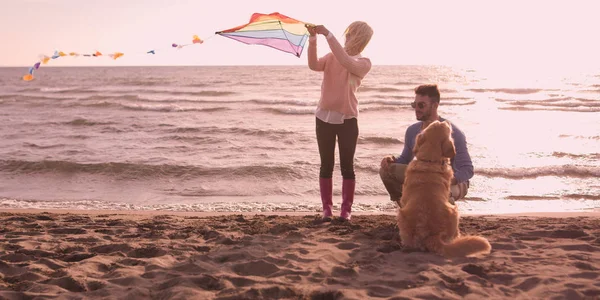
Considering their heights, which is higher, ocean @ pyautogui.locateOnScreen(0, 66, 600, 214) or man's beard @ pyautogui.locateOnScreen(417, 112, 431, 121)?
man's beard @ pyautogui.locateOnScreen(417, 112, 431, 121)

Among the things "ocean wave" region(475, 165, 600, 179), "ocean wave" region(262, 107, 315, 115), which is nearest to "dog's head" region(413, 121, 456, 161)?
"ocean wave" region(475, 165, 600, 179)

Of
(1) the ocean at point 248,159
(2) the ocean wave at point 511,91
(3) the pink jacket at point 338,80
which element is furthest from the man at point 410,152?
(2) the ocean wave at point 511,91

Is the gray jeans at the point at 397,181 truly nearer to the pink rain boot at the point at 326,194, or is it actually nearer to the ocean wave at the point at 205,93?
the pink rain boot at the point at 326,194

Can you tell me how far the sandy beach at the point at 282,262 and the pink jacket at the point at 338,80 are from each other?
47.3 inches

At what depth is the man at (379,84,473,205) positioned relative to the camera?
4652 mm

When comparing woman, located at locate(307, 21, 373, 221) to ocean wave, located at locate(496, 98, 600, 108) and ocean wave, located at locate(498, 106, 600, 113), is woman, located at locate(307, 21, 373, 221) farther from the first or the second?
ocean wave, located at locate(496, 98, 600, 108)

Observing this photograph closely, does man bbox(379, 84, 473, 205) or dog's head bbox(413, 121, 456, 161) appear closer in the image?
dog's head bbox(413, 121, 456, 161)

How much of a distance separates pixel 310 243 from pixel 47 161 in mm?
7665

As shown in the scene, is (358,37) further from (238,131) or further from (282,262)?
(238,131)

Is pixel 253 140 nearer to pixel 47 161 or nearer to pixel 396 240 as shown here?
pixel 47 161

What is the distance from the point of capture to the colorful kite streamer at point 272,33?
5.84m

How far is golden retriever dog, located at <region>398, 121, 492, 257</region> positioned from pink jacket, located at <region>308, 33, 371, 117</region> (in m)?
1.19

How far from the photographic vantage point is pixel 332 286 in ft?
11.8

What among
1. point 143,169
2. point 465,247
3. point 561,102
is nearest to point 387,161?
point 465,247
